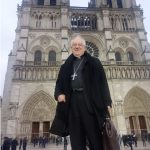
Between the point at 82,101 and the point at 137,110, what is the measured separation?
704 inches

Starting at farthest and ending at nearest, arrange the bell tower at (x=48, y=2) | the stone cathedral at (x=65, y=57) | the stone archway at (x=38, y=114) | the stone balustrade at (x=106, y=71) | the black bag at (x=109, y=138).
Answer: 1. the bell tower at (x=48, y=2)
2. the stone balustrade at (x=106, y=71)
3. the stone cathedral at (x=65, y=57)
4. the stone archway at (x=38, y=114)
5. the black bag at (x=109, y=138)

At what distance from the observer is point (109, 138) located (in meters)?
2.16

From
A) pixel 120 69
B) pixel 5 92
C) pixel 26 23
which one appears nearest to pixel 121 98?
pixel 120 69

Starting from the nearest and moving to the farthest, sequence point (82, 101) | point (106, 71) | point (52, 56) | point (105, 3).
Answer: point (82, 101)
point (106, 71)
point (52, 56)
point (105, 3)

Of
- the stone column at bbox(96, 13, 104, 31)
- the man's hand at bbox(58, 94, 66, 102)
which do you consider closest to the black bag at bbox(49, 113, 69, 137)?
the man's hand at bbox(58, 94, 66, 102)

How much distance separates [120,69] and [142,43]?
190 inches

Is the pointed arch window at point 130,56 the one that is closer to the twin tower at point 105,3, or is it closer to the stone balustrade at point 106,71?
the stone balustrade at point 106,71

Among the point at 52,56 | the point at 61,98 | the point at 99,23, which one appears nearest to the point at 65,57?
the point at 52,56

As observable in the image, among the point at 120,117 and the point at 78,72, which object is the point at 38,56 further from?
the point at 78,72

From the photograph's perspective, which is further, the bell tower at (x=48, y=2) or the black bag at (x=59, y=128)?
the bell tower at (x=48, y=2)

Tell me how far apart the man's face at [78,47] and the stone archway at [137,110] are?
17.0 m

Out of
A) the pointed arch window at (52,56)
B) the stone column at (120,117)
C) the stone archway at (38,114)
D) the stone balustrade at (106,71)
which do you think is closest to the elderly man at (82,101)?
the stone column at (120,117)

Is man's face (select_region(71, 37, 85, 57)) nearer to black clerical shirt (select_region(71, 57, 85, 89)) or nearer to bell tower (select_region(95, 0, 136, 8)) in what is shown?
black clerical shirt (select_region(71, 57, 85, 89))

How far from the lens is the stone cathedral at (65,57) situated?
1769 cm
